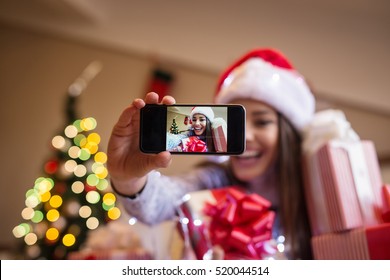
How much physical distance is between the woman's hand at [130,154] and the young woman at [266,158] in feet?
0.18

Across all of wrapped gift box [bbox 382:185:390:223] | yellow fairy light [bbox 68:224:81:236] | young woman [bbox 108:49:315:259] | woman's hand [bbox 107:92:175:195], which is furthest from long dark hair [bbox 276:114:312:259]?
yellow fairy light [bbox 68:224:81:236]

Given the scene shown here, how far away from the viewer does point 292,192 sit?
0.71 m

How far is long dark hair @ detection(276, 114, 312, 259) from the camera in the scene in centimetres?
68

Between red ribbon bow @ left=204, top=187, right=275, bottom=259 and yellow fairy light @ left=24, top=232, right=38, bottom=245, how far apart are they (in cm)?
76

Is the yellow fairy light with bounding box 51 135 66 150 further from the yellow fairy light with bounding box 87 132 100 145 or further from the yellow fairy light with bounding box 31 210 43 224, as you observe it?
the yellow fairy light with bounding box 31 210 43 224

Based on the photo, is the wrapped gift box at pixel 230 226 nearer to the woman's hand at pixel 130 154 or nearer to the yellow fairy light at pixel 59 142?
the woman's hand at pixel 130 154

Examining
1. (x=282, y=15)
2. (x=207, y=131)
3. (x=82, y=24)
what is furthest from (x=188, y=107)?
(x=82, y=24)

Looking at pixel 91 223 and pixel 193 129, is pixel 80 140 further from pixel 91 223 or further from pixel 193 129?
pixel 193 129

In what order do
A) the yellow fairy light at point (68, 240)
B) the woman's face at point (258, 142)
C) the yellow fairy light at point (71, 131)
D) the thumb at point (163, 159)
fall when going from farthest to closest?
the yellow fairy light at point (71, 131), the yellow fairy light at point (68, 240), the woman's face at point (258, 142), the thumb at point (163, 159)

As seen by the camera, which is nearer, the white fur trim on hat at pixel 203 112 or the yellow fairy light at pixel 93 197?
the white fur trim on hat at pixel 203 112

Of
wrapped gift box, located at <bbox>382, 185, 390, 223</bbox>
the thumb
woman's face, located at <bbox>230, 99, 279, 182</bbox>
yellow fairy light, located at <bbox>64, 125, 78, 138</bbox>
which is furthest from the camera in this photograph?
yellow fairy light, located at <bbox>64, 125, 78, 138</bbox>

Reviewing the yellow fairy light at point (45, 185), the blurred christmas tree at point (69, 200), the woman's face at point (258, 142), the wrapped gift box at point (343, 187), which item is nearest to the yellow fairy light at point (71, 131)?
the blurred christmas tree at point (69, 200)

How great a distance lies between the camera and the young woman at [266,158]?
676mm

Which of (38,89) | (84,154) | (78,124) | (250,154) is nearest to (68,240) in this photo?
(84,154)
